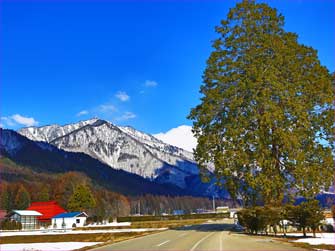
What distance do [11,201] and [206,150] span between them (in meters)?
119

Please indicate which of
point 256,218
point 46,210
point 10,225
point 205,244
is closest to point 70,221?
point 10,225

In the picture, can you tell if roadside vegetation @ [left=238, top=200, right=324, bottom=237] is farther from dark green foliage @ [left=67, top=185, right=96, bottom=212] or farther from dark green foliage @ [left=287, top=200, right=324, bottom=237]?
dark green foliage @ [left=67, top=185, right=96, bottom=212]

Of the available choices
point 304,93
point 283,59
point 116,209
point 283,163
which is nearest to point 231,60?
point 283,59

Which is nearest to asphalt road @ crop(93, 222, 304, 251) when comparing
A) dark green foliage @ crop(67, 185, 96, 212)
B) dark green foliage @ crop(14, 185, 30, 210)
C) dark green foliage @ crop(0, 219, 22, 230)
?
dark green foliage @ crop(0, 219, 22, 230)

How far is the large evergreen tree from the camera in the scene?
98.7ft

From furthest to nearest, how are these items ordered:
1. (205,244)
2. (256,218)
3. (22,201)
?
(22,201)
(256,218)
(205,244)

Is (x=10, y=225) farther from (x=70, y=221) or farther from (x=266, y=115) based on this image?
(x=266, y=115)

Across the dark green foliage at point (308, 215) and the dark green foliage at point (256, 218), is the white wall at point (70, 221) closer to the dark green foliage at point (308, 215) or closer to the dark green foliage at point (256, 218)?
the dark green foliage at point (256, 218)

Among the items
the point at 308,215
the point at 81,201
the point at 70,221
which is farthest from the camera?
the point at 81,201

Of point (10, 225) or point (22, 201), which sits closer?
point (10, 225)

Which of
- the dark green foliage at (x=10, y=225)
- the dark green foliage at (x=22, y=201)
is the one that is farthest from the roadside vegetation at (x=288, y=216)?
the dark green foliage at (x=22, y=201)

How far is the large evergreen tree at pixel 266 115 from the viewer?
30078 mm

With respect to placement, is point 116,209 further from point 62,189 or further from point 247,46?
point 247,46

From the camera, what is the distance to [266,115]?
96.6ft
